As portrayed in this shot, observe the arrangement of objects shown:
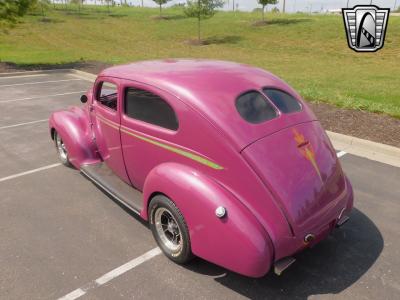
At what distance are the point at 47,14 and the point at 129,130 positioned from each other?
59.4 meters

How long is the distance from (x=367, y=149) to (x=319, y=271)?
392 cm

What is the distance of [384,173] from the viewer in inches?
237

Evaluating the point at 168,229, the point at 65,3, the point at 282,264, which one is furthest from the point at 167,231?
the point at 65,3

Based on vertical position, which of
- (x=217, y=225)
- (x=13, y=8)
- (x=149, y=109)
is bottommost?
(x=217, y=225)

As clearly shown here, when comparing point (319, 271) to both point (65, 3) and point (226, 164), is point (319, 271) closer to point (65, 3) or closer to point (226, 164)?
point (226, 164)

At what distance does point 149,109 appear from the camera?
162 inches

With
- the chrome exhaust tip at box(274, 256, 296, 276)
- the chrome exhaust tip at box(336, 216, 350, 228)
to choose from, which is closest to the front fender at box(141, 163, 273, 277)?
the chrome exhaust tip at box(274, 256, 296, 276)

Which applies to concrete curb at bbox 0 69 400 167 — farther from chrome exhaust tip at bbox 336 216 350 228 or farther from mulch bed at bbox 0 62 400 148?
chrome exhaust tip at bbox 336 216 350 228

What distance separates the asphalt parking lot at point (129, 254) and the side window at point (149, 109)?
141 cm

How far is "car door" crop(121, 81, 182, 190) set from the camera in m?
3.85

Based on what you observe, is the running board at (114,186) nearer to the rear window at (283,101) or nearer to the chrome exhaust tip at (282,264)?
the chrome exhaust tip at (282,264)

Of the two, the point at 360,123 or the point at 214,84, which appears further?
the point at 360,123

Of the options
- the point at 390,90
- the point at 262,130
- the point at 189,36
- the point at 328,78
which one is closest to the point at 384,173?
the point at 262,130

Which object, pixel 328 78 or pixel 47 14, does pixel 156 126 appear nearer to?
pixel 328 78
